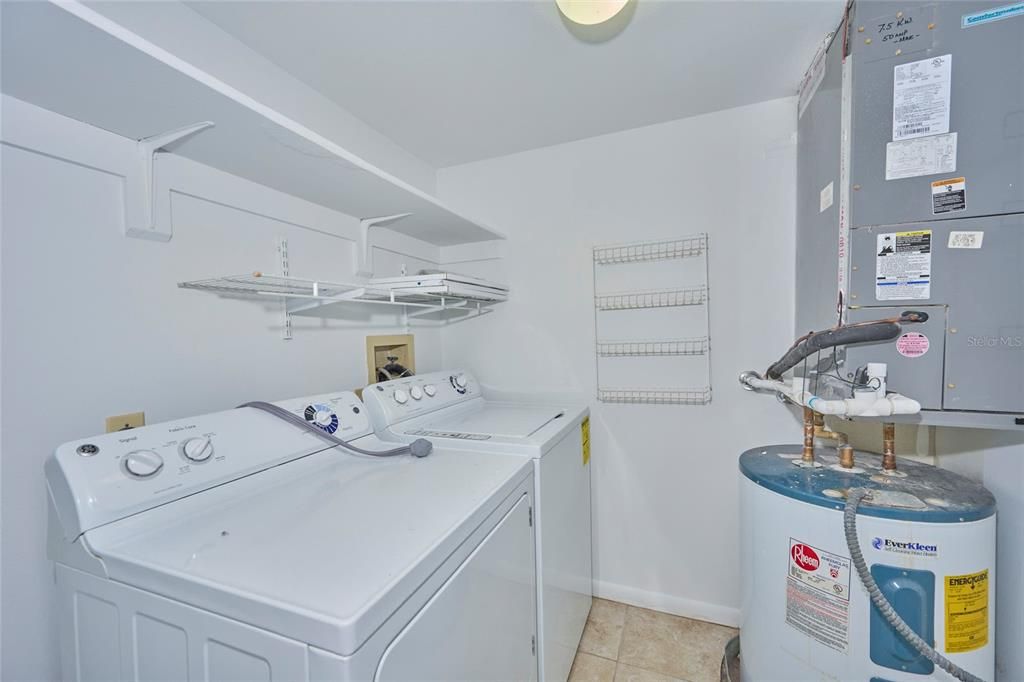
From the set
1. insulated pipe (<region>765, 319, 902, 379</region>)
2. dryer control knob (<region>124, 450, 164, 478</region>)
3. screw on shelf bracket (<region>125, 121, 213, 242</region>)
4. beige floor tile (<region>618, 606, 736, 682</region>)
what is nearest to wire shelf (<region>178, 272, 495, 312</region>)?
screw on shelf bracket (<region>125, 121, 213, 242</region>)

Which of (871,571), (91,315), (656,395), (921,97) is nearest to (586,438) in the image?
(656,395)

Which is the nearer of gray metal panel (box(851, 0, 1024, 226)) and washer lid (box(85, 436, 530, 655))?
washer lid (box(85, 436, 530, 655))

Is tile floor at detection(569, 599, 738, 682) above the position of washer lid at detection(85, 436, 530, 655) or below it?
below

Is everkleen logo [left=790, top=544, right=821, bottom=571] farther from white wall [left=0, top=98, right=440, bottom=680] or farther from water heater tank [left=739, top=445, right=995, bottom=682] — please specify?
white wall [left=0, top=98, right=440, bottom=680]

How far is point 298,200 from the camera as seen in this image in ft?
5.03

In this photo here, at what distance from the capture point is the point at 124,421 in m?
1.03

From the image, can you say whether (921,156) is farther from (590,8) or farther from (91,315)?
(91,315)

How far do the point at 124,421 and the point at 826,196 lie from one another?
224 centimetres

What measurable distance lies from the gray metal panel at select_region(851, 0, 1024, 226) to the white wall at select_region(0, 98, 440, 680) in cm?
192

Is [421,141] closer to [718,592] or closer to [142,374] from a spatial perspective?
[142,374]

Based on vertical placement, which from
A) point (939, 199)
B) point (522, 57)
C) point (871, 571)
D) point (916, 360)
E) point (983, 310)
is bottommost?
point (871, 571)

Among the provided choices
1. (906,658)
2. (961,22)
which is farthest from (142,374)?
(961,22)

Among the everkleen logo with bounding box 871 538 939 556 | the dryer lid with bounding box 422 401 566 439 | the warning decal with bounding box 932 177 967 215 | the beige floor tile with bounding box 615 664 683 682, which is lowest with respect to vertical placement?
the beige floor tile with bounding box 615 664 683 682

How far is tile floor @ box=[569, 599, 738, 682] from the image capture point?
160 cm
